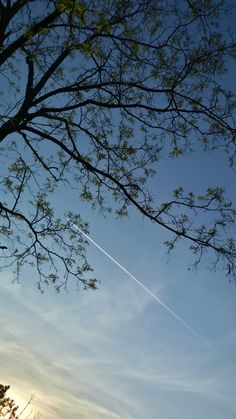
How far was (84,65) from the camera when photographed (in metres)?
10.0

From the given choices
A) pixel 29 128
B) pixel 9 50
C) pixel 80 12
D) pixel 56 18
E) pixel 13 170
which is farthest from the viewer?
pixel 13 170

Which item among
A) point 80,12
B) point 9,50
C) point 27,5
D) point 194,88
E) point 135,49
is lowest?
point 80,12

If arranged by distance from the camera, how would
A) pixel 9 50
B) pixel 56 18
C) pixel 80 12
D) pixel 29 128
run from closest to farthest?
pixel 80 12
pixel 9 50
pixel 56 18
pixel 29 128

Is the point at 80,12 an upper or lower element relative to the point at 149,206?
lower

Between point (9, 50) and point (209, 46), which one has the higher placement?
point (209, 46)

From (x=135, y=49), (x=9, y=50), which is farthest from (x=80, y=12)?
(x=135, y=49)

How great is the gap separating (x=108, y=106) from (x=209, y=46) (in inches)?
101

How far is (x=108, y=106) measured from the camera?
32.0ft

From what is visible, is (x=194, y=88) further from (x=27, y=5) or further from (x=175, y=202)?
(x=27, y=5)

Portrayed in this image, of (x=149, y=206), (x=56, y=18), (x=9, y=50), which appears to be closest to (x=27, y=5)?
(x=56, y=18)

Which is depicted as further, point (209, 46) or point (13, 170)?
point (13, 170)

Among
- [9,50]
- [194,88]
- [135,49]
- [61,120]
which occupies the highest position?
[194,88]

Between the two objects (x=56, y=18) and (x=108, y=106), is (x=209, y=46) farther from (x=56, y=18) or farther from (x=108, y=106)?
(x=56, y=18)

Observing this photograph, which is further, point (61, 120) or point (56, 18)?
point (61, 120)
